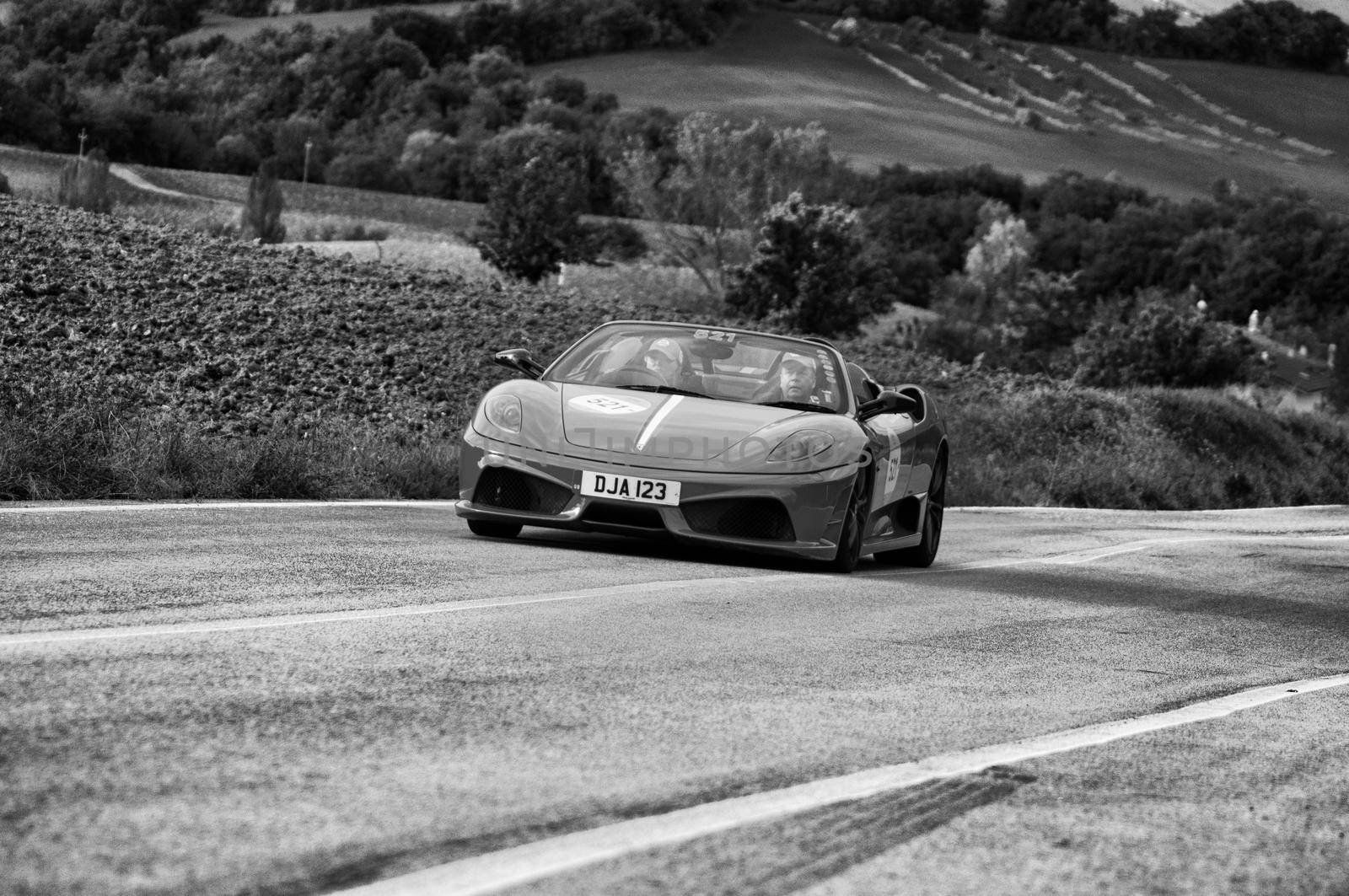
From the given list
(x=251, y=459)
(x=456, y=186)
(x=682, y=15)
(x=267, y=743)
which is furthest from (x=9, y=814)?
(x=682, y=15)

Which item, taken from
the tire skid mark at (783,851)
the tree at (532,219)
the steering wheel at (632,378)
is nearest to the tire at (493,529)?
the steering wheel at (632,378)

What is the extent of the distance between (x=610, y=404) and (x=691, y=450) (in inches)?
26.0

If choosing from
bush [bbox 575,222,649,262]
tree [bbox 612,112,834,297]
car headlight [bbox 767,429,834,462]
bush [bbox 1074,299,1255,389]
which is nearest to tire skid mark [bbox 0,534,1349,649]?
car headlight [bbox 767,429,834,462]

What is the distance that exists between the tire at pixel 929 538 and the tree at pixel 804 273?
53368 mm

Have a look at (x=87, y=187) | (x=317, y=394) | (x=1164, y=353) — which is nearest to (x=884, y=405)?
(x=317, y=394)

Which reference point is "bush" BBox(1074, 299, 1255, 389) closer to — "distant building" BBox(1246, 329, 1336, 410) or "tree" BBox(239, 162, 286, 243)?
"distant building" BBox(1246, 329, 1336, 410)

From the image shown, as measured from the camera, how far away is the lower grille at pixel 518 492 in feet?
32.9

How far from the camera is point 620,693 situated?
18.5ft

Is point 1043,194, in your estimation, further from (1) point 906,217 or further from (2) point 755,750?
(2) point 755,750

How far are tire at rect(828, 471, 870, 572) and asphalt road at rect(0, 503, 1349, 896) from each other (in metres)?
0.57

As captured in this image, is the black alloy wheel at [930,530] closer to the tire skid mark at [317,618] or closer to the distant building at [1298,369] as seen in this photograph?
the tire skid mark at [317,618]

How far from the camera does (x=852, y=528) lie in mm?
10508

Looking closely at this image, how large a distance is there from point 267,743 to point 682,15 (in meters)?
169

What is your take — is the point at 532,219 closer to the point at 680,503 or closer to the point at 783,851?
the point at 680,503
